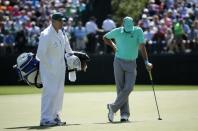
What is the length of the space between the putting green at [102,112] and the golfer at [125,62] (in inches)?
14.7

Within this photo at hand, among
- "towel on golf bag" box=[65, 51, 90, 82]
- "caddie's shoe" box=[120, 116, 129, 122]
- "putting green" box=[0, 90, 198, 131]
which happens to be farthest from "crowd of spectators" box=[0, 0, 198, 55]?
"towel on golf bag" box=[65, 51, 90, 82]

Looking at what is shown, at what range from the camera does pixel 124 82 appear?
52.8 feet

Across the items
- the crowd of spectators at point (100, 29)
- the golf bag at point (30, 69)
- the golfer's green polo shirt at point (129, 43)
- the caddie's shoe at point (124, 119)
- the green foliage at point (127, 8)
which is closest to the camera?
the golf bag at point (30, 69)

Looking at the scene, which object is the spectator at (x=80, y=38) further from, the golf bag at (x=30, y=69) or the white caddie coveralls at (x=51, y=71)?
the white caddie coveralls at (x=51, y=71)

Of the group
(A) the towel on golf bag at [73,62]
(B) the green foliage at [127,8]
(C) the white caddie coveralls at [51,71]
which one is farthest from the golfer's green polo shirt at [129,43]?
(B) the green foliage at [127,8]

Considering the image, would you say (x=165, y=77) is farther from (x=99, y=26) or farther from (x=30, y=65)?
(x=30, y=65)

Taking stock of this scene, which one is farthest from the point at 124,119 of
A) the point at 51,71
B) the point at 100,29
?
the point at 100,29

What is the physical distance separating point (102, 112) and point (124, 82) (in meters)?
2.25

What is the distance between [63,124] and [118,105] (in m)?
1.46

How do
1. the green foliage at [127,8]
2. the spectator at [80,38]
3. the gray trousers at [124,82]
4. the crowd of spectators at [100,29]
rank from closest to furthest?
the gray trousers at [124,82] < the crowd of spectators at [100,29] < the spectator at [80,38] < the green foliage at [127,8]

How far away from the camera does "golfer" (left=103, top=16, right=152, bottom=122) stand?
15.9m

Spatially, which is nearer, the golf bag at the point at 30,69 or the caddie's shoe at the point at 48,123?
the caddie's shoe at the point at 48,123

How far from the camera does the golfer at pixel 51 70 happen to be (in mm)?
14961

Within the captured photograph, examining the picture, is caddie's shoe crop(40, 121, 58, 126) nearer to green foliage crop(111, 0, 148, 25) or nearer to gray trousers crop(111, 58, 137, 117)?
gray trousers crop(111, 58, 137, 117)
